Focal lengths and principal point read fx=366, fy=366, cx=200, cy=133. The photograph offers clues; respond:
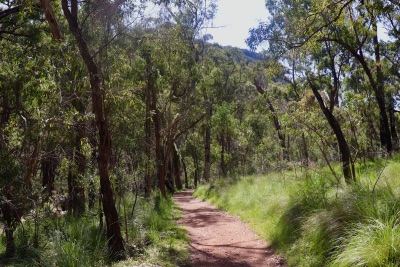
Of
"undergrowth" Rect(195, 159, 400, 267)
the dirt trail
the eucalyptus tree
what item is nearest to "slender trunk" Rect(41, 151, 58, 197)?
the dirt trail

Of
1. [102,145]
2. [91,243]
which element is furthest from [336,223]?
[91,243]

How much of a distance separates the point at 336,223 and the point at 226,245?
350 cm

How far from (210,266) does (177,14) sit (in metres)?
14.0

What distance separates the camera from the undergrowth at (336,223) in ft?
14.4

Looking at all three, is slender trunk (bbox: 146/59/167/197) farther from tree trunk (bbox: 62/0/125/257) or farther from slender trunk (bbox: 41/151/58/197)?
tree trunk (bbox: 62/0/125/257)

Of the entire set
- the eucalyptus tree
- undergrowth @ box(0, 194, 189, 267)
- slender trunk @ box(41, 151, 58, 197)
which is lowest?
undergrowth @ box(0, 194, 189, 267)

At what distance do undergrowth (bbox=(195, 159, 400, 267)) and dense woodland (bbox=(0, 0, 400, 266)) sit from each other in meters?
0.70

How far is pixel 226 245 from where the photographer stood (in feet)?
28.3

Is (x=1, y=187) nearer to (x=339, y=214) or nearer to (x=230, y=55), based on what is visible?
(x=339, y=214)

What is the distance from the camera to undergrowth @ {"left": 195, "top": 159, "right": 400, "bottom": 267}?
4.38 m

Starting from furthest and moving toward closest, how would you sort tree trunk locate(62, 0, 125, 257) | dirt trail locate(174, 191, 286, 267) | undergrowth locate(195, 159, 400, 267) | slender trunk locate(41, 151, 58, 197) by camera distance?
1. slender trunk locate(41, 151, 58, 197)
2. dirt trail locate(174, 191, 286, 267)
3. tree trunk locate(62, 0, 125, 257)
4. undergrowth locate(195, 159, 400, 267)

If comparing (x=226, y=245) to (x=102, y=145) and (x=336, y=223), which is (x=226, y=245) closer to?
(x=336, y=223)

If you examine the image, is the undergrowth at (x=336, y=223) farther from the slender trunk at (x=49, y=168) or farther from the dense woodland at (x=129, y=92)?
the slender trunk at (x=49, y=168)

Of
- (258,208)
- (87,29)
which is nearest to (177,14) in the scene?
(87,29)
